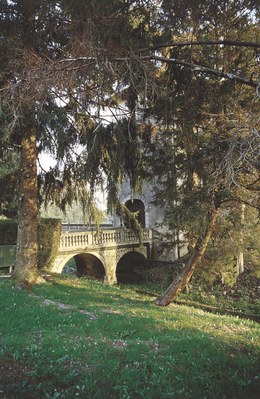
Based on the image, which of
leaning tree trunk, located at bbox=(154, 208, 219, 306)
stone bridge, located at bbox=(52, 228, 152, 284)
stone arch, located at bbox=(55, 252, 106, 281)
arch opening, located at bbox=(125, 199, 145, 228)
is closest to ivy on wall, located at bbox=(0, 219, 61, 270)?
stone bridge, located at bbox=(52, 228, 152, 284)

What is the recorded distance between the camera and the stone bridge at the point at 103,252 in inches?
677

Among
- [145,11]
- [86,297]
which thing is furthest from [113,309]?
[145,11]

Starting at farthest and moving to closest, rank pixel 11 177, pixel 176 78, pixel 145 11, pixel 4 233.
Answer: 1. pixel 4 233
2. pixel 11 177
3. pixel 176 78
4. pixel 145 11

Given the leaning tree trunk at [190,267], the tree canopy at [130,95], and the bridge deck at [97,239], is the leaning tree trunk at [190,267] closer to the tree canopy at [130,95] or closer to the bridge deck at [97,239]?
the tree canopy at [130,95]

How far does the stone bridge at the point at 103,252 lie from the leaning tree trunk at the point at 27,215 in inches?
310

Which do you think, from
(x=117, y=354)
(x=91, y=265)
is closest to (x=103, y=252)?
(x=91, y=265)

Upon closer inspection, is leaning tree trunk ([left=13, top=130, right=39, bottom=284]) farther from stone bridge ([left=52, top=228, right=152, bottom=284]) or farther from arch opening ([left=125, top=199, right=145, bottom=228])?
arch opening ([left=125, top=199, right=145, bottom=228])

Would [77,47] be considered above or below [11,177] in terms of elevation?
above

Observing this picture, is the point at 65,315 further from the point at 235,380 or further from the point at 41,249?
the point at 41,249

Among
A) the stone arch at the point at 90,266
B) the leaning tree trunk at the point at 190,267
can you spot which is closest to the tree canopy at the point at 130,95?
the leaning tree trunk at the point at 190,267

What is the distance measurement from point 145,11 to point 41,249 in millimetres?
11021

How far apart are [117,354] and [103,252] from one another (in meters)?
15.1

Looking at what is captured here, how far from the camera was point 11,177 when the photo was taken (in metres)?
9.68

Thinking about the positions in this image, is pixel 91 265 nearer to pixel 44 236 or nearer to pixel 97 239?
pixel 97 239
